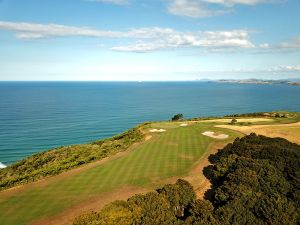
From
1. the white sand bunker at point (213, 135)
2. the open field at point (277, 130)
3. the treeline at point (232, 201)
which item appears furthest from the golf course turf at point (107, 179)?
the open field at point (277, 130)

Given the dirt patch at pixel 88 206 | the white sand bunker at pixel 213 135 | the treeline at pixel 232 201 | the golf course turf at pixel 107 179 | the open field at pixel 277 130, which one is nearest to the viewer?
A: the treeline at pixel 232 201

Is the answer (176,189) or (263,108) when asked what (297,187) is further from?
(263,108)

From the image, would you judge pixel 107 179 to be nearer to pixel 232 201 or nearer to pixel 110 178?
pixel 110 178

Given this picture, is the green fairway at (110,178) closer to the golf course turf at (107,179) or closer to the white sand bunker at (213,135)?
the golf course turf at (107,179)

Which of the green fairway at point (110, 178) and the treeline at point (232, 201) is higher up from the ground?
the treeline at point (232, 201)

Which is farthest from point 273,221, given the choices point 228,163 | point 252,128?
point 252,128
